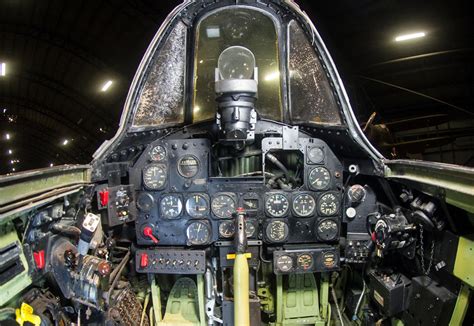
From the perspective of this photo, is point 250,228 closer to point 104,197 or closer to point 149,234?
point 149,234

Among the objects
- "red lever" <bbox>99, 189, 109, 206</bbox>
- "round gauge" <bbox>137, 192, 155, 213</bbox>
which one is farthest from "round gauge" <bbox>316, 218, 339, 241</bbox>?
"red lever" <bbox>99, 189, 109, 206</bbox>

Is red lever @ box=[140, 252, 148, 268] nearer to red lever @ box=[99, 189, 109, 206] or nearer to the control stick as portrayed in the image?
red lever @ box=[99, 189, 109, 206]

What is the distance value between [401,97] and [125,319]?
7947 mm

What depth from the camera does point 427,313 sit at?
2.16 metres

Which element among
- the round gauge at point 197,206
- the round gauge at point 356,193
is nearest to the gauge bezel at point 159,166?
the round gauge at point 197,206

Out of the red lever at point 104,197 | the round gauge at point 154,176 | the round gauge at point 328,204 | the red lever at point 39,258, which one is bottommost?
the red lever at point 39,258

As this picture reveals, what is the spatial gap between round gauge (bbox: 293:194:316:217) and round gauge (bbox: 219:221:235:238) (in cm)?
58

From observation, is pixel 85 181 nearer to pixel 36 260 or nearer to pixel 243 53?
pixel 36 260

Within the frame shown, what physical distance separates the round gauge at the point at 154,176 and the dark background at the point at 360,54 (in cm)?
435

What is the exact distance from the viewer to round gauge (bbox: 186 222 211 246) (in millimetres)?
2957

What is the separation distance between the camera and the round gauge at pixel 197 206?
9.76 ft

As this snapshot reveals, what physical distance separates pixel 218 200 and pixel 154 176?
60 centimetres

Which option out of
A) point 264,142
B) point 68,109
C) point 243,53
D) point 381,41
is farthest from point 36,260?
point 68,109

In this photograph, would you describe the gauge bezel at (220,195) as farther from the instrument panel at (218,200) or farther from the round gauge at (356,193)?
the round gauge at (356,193)
